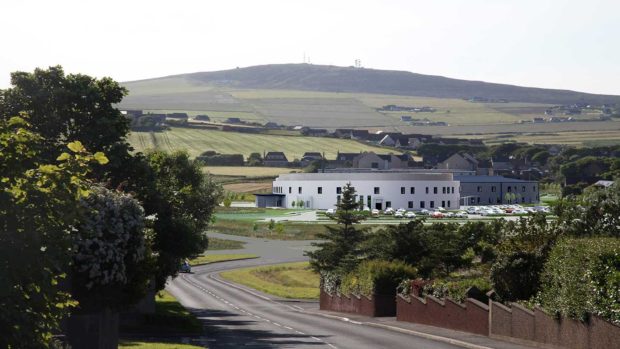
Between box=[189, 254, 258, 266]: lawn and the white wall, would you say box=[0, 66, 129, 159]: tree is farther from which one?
the white wall

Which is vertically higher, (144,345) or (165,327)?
(144,345)

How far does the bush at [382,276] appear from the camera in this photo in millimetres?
55312

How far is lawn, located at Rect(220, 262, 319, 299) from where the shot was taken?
3374 inches

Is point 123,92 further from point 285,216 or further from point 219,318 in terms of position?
point 285,216

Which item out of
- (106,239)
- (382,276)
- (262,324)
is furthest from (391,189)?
(106,239)

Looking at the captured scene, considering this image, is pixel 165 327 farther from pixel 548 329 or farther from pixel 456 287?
pixel 548 329

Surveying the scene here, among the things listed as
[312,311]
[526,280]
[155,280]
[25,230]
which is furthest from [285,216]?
[25,230]

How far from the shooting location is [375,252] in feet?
219

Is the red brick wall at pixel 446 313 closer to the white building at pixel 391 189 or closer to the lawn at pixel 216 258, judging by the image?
the lawn at pixel 216 258

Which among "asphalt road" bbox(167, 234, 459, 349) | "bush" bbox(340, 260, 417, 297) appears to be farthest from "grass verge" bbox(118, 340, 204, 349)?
"bush" bbox(340, 260, 417, 297)

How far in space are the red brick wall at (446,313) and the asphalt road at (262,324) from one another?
1970 mm

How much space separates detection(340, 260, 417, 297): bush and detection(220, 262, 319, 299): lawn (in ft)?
78.1

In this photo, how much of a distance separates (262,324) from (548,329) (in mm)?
A: 21886

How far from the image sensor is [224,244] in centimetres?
13912
